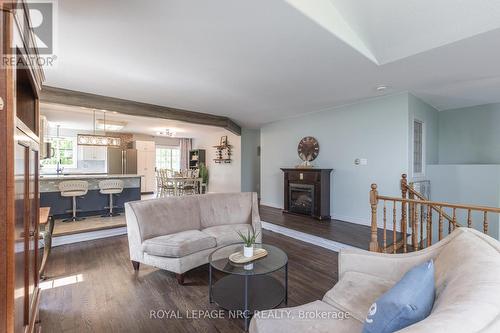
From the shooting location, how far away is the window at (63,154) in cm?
745

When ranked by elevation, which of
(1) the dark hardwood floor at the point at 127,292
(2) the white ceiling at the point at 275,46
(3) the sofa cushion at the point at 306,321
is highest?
(2) the white ceiling at the point at 275,46

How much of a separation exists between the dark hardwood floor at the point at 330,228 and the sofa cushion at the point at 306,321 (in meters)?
2.23

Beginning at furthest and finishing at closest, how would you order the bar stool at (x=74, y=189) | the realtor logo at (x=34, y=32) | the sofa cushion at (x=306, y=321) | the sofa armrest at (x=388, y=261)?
1. the bar stool at (x=74, y=189)
2. the sofa armrest at (x=388, y=261)
3. the sofa cushion at (x=306, y=321)
4. the realtor logo at (x=34, y=32)

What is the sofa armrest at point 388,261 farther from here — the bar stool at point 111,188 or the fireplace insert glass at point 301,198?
the bar stool at point 111,188

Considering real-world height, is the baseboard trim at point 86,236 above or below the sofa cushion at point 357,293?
below

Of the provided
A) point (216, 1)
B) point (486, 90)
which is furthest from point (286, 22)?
point (486, 90)

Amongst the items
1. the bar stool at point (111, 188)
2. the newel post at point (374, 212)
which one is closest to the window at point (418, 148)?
the newel post at point (374, 212)

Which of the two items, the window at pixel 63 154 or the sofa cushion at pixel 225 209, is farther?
the window at pixel 63 154

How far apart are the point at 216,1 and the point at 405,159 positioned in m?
3.76

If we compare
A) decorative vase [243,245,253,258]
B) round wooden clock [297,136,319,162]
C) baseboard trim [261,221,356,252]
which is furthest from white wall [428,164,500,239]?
decorative vase [243,245,253,258]

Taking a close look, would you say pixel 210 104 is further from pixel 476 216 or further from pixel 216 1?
pixel 476 216

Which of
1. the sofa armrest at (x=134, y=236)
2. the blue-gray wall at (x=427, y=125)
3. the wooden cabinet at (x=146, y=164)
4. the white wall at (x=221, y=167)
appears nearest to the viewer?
the sofa armrest at (x=134, y=236)

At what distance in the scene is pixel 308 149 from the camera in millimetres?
5484

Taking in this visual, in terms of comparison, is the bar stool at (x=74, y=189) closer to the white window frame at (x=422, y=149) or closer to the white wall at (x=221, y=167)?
the white wall at (x=221, y=167)
